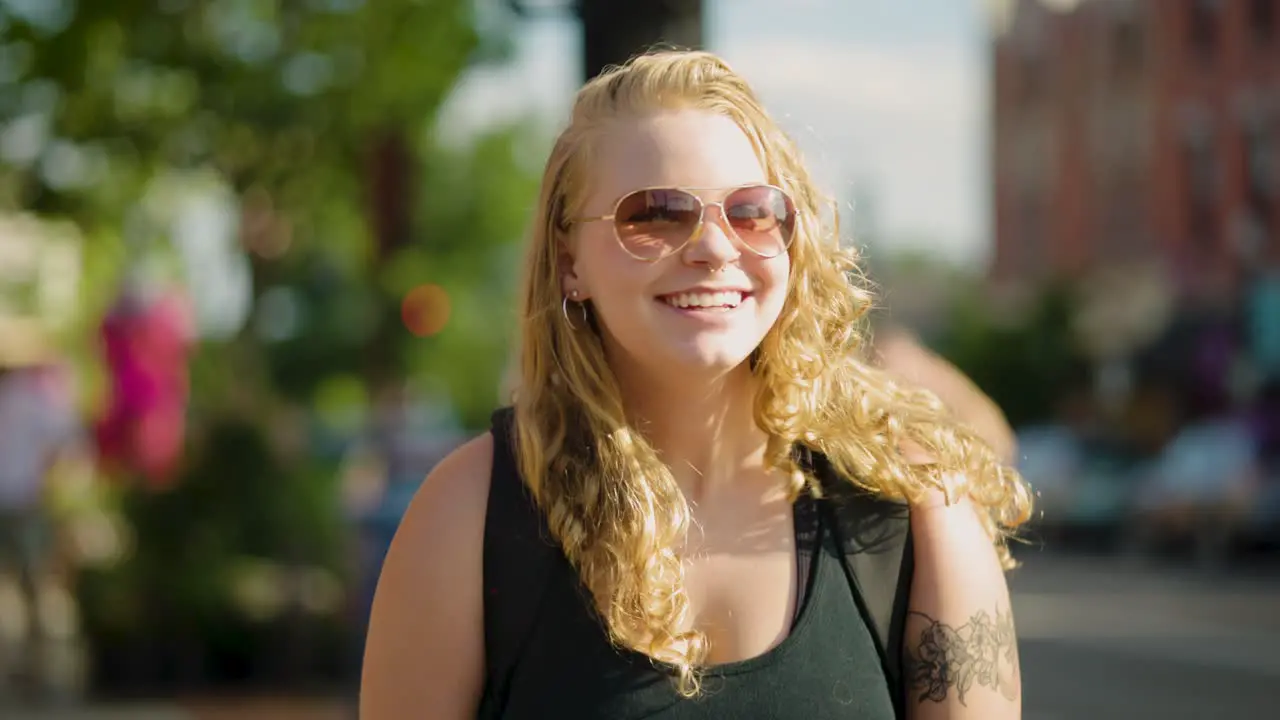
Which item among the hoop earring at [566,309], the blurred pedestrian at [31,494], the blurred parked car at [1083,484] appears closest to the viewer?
the hoop earring at [566,309]

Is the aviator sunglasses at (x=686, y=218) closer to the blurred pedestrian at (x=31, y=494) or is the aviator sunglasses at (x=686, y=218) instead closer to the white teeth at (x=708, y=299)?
the white teeth at (x=708, y=299)

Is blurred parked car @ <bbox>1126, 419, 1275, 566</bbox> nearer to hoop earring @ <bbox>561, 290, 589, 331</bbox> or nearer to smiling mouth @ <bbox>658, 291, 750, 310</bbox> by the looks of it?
hoop earring @ <bbox>561, 290, 589, 331</bbox>

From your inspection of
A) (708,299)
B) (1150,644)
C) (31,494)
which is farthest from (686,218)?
(1150,644)

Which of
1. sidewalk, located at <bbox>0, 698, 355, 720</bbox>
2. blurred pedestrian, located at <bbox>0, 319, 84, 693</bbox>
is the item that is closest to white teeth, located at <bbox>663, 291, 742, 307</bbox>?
sidewalk, located at <bbox>0, 698, 355, 720</bbox>

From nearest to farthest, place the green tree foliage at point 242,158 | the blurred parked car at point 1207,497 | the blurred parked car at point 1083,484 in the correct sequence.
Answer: the green tree foliage at point 242,158
the blurred parked car at point 1207,497
the blurred parked car at point 1083,484

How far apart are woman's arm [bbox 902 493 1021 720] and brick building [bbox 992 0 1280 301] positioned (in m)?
38.2

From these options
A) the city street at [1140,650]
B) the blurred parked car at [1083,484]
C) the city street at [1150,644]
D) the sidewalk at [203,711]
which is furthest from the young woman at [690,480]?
the blurred parked car at [1083,484]

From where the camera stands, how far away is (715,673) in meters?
2.52

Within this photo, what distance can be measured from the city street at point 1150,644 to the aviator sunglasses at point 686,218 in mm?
9265

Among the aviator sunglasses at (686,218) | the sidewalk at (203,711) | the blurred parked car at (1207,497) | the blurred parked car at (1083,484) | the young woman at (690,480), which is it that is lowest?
the blurred parked car at (1083,484)

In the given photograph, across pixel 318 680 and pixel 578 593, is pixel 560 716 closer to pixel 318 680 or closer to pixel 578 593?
pixel 578 593

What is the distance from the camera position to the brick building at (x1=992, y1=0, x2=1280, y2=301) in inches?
1594

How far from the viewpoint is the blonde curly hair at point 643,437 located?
2.56m

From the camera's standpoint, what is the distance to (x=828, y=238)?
279 centimetres
